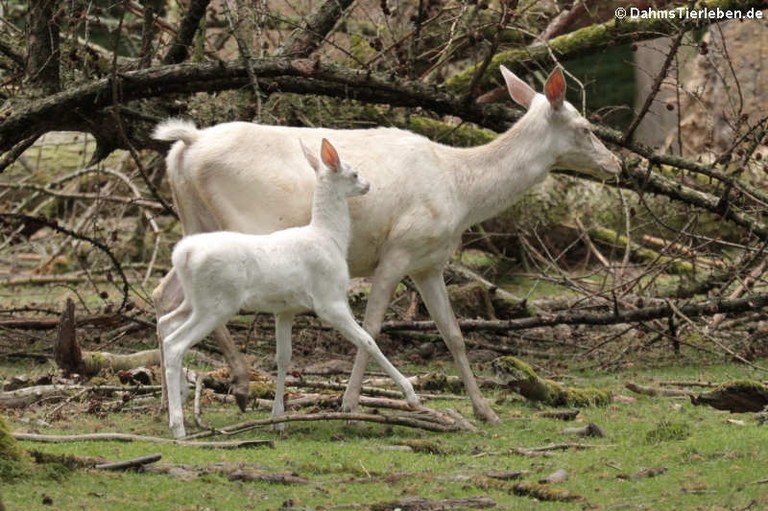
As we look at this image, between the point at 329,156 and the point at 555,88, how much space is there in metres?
1.97

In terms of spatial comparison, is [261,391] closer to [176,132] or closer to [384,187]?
[384,187]

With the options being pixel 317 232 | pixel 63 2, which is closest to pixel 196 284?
pixel 317 232

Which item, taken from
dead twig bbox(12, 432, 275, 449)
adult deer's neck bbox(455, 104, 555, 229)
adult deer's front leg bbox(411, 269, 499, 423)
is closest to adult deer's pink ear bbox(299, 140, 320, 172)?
adult deer's front leg bbox(411, 269, 499, 423)

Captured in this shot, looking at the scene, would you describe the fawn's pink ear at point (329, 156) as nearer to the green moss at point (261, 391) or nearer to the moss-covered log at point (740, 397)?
the green moss at point (261, 391)

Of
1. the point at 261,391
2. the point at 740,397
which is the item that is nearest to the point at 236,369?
the point at 261,391

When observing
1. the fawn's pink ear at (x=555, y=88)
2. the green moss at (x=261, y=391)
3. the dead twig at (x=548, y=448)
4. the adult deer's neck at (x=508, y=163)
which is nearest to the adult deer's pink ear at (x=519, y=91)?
the adult deer's neck at (x=508, y=163)

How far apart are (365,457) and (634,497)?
59.2 inches

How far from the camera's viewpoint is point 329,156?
312 inches

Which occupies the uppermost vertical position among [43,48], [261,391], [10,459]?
[43,48]

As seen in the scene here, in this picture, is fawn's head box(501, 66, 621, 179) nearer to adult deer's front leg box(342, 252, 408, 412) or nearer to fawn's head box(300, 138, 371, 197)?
adult deer's front leg box(342, 252, 408, 412)

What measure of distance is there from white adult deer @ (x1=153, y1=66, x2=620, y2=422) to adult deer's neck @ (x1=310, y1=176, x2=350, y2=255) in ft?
1.68

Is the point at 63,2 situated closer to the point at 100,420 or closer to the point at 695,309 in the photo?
the point at 100,420

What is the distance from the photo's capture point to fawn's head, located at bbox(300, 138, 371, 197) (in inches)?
312

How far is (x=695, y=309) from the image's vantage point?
10383 mm
